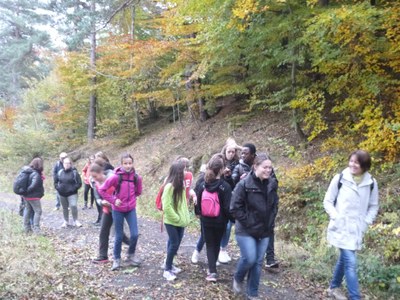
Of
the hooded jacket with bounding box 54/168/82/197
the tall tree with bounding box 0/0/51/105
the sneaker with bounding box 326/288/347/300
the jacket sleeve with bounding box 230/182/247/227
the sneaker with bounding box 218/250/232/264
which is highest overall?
the tall tree with bounding box 0/0/51/105

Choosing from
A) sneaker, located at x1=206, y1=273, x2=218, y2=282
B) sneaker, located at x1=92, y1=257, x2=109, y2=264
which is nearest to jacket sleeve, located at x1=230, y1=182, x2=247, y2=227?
sneaker, located at x1=206, y1=273, x2=218, y2=282

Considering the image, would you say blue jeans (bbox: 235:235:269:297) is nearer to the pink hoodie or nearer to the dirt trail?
the dirt trail

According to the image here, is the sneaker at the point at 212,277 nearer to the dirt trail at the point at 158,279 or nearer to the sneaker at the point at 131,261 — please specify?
the dirt trail at the point at 158,279

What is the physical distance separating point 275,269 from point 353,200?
2.11m

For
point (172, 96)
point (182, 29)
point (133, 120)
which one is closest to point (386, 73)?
point (182, 29)

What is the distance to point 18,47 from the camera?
31.7 metres

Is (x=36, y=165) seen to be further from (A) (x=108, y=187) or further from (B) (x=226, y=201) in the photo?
(B) (x=226, y=201)

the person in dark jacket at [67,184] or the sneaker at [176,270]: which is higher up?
the person in dark jacket at [67,184]

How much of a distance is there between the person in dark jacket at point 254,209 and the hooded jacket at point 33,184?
5108 mm

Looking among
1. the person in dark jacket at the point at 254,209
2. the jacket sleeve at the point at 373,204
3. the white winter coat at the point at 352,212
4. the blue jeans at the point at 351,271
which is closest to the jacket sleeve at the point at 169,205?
the person in dark jacket at the point at 254,209

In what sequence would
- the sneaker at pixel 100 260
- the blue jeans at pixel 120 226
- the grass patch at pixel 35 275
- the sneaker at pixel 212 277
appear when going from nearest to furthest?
the grass patch at pixel 35 275 < the sneaker at pixel 212 277 < the blue jeans at pixel 120 226 < the sneaker at pixel 100 260

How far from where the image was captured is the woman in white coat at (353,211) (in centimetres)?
427

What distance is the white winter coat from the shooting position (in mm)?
4297

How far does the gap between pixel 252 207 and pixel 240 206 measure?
0.15m
